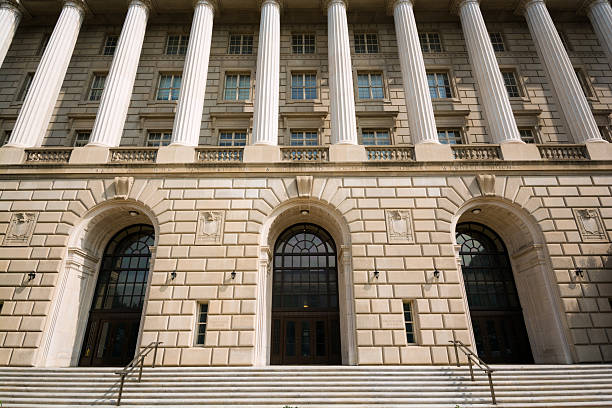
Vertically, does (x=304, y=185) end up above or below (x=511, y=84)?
below

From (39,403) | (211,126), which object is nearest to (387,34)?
(211,126)

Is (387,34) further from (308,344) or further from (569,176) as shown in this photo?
(308,344)

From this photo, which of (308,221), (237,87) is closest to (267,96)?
(237,87)

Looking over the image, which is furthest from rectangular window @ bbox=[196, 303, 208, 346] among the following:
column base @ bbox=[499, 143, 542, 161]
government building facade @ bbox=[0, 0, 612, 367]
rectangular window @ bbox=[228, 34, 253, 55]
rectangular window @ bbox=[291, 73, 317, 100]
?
rectangular window @ bbox=[228, 34, 253, 55]

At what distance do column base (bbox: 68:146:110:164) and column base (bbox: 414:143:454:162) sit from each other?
14597 millimetres

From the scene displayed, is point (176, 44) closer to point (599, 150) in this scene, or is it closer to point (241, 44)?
point (241, 44)

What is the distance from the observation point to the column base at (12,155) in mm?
16453

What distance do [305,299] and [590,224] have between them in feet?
42.2

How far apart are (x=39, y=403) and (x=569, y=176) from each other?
21749mm

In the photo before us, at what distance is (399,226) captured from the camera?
15219 millimetres

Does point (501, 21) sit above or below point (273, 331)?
above

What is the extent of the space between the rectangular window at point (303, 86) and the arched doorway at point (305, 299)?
8.71m

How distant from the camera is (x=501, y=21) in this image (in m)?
23.7

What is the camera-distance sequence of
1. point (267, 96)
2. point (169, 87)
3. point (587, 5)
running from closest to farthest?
point (267, 96), point (587, 5), point (169, 87)
